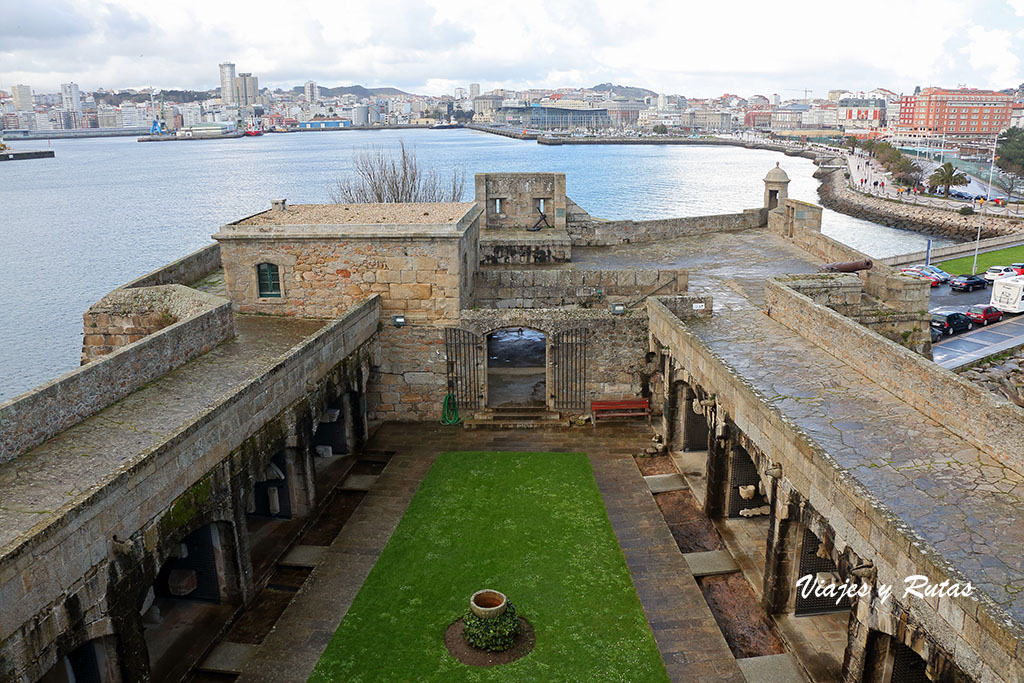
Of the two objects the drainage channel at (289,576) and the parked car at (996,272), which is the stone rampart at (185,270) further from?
the parked car at (996,272)

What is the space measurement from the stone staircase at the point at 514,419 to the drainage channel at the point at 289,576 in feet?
11.5

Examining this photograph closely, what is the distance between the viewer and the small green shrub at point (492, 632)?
13266 millimetres

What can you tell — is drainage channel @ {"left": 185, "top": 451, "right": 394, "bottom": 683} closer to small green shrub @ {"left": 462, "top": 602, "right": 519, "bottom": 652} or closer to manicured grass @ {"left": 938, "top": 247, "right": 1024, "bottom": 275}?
small green shrub @ {"left": 462, "top": 602, "right": 519, "bottom": 652}

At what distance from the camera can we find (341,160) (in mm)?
165500

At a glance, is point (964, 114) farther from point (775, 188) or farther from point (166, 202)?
point (775, 188)

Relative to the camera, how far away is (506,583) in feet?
50.3

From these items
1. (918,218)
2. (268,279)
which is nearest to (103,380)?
(268,279)

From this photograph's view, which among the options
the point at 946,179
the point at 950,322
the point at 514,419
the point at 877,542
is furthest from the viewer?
the point at 946,179

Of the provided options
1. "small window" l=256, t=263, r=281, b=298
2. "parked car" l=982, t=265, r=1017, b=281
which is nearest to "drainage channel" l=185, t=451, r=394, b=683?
"small window" l=256, t=263, r=281, b=298

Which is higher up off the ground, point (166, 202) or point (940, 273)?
point (166, 202)

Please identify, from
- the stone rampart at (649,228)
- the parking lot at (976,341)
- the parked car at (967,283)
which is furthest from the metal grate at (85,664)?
the parked car at (967,283)

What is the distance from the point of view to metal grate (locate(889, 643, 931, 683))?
10695 mm

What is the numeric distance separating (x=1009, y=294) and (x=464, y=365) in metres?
30.4

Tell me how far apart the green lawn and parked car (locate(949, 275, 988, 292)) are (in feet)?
112
